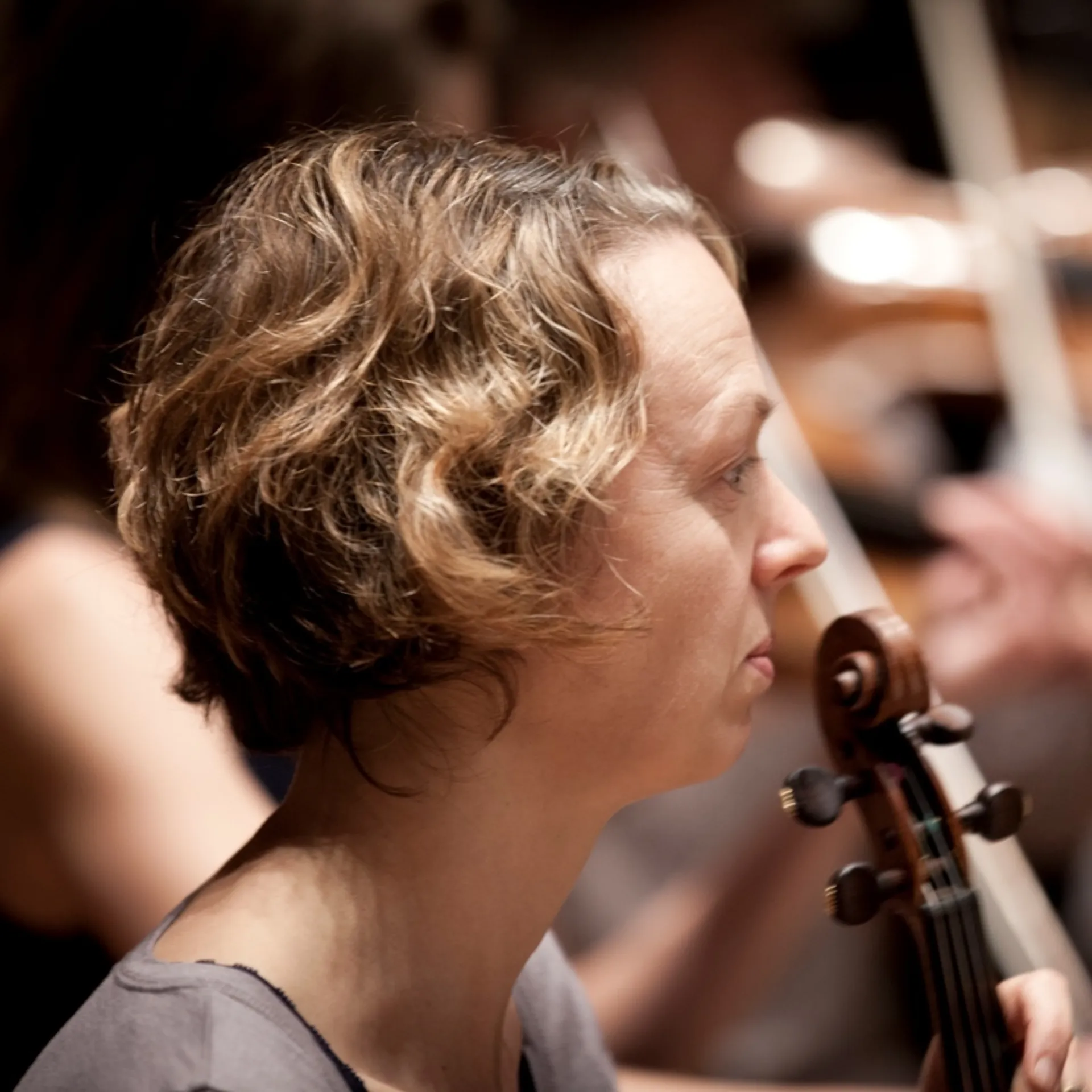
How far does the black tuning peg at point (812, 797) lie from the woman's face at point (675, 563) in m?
0.06

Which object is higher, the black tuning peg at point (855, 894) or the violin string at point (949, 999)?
the black tuning peg at point (855, 894)

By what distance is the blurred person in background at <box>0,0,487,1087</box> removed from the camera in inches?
39.4

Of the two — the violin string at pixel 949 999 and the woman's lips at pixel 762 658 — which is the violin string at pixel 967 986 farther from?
the woman's lips at pixel 762 658

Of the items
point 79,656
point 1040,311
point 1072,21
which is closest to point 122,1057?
point 79,656

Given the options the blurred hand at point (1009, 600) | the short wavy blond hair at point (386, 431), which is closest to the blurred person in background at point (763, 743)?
the blurred hand at point (1009, 600)

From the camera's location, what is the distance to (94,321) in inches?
44.9

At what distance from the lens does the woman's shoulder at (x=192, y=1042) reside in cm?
67

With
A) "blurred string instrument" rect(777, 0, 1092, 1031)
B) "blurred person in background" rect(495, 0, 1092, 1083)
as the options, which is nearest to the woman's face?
"blurred string instrument" rect(777, 0, 1092, 1031)

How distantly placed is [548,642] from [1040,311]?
5.69ft

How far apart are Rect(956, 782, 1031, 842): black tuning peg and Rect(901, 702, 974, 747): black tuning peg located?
37mm

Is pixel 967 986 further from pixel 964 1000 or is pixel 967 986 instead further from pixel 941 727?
pixel 941 727

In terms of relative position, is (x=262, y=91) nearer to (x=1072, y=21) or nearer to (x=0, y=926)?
(x=0, y=926)

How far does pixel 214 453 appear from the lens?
735 millimetres

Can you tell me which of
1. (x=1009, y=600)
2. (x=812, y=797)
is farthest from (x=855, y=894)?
(x=1009, y=600)
